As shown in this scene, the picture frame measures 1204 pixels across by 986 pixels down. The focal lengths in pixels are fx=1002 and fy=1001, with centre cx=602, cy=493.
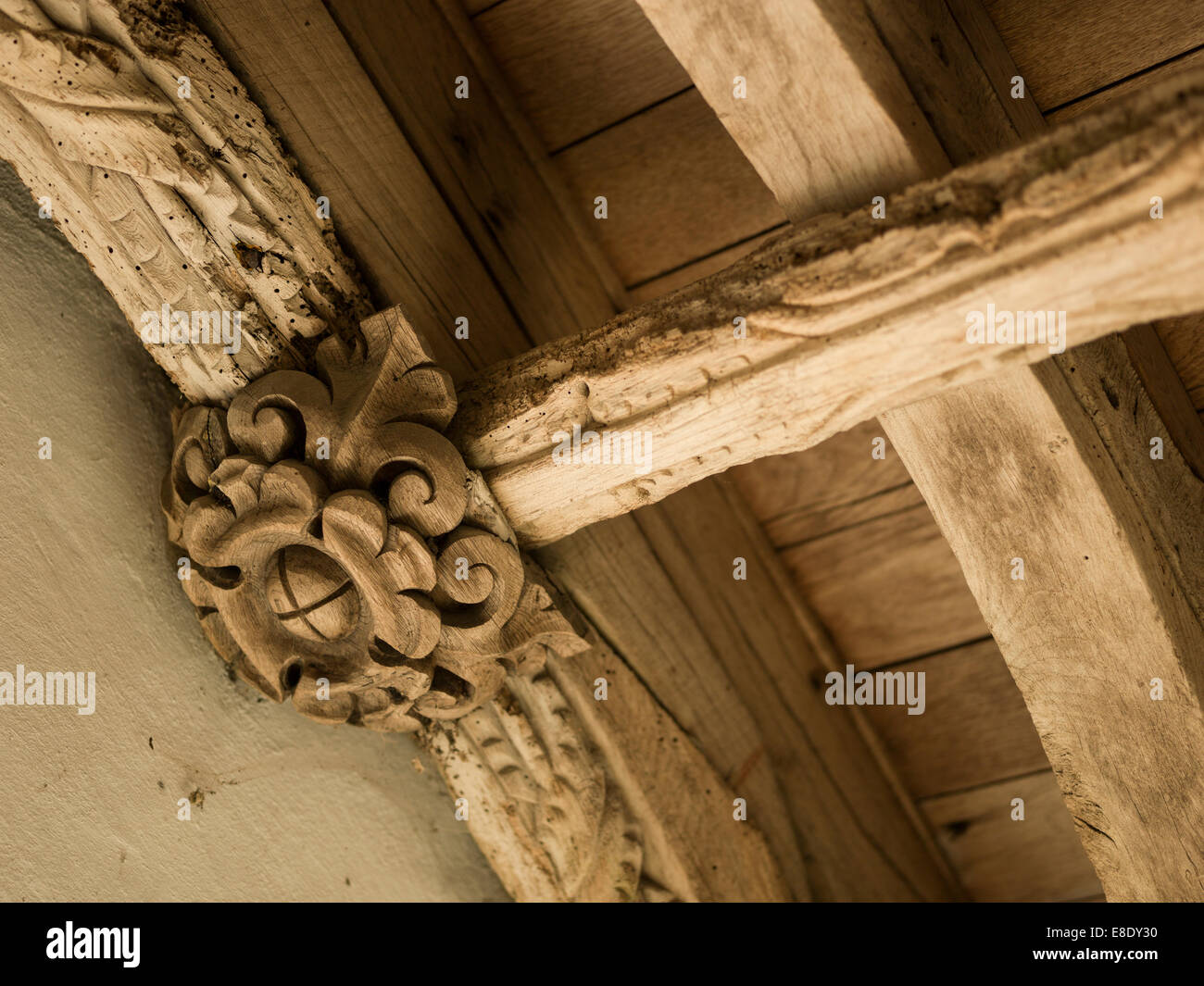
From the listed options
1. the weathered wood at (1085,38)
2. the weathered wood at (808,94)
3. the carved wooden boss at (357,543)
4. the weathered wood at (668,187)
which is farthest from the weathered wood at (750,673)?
the weathered wood at (1085,38)

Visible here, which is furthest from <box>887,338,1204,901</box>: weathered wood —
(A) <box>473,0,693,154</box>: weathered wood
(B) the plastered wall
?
(B) the plastered wall

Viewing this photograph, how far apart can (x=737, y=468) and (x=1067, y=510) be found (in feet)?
1.63

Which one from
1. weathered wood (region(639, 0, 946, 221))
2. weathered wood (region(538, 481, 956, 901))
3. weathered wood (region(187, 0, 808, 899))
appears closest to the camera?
weathered wood (region(639, 0, 946, 221))

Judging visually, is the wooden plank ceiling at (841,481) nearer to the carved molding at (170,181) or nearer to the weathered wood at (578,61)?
the weathered wood at (578,61)

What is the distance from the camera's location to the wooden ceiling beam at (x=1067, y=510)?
838mm

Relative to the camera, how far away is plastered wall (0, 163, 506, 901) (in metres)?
0.96

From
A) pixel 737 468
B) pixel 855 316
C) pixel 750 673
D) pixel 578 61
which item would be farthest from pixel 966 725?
pixel 578 61

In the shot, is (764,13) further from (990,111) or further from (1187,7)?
(1187,7)

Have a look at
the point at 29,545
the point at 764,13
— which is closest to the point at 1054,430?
the point at 764,13

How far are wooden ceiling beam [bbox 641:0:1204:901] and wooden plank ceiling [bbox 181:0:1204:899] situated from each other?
14 centimetres

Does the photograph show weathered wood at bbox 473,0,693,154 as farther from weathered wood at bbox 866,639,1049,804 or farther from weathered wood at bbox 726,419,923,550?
weathered wood at bbox 866,639,1049,804

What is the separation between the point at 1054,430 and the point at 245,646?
0.79 metres

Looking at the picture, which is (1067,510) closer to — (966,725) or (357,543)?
(966,725)

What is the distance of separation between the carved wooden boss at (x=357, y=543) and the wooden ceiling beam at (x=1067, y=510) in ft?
1.26
